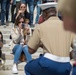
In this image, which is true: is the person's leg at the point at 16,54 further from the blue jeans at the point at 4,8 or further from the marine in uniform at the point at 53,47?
the marine in uniform at the point at 53,47

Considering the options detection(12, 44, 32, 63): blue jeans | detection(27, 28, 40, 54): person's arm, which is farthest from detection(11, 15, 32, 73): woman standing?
detection(27, 28, 40, 54): person's arm

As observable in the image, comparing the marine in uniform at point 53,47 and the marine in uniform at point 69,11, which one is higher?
the marine in uniform at point 69,11

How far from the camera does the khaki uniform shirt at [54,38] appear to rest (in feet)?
12.4

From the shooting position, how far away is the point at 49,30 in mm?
3824

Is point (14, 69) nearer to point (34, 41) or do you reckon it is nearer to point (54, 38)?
point (34, 41)

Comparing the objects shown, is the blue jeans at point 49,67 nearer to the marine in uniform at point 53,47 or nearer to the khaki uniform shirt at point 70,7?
the marine in uniform at point 53,47

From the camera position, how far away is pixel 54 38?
380cm

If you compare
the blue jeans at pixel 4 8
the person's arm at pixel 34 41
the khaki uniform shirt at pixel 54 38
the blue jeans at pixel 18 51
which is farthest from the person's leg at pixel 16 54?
the khaki uniform shirt at pixel 54 38

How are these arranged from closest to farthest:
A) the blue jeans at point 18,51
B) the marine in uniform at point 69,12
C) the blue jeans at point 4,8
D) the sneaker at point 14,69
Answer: the marine in uniform at point 69,12 → the sneaker at point 14,69 → the blue jeans at point 18,51 → the blue jeans at point 4,8

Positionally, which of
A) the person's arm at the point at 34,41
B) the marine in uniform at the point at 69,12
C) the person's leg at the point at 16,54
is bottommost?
the person's leg at the point at 16,54

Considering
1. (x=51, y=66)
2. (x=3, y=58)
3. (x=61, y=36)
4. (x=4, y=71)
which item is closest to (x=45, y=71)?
(x=51, y=66)

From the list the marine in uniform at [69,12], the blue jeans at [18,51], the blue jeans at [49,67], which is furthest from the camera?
the blue jeans at [18,51]

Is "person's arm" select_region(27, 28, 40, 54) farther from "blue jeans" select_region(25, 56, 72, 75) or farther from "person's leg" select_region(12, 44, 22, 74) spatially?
"person's leg" select_region(12, 44, 22, 74)

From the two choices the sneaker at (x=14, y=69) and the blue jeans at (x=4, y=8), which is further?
the blue jeans at (x=4, y=8)
